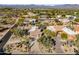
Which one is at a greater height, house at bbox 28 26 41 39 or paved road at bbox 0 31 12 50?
house at bbox 28 26 41 39

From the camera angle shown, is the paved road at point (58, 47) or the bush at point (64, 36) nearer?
the paved road at point (58, 47)

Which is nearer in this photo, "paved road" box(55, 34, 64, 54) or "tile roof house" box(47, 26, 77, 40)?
"paved road" box(55, 34, 64, 54)

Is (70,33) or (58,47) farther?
(70,33)

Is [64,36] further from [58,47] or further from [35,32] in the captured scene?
[35,32]

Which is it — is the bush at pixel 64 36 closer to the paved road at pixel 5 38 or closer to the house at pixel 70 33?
the house at pixel 70 33

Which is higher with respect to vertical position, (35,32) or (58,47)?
(35,32)

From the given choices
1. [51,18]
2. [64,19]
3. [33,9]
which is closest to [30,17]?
[33,9]

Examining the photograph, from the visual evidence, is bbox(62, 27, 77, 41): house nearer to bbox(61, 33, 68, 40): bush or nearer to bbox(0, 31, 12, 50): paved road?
bbox(61, 33, 68, 40): bush

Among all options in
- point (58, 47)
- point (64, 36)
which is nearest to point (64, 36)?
point (64, 36)

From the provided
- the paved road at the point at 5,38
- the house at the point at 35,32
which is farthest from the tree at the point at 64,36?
the paved road at the point at 5,38

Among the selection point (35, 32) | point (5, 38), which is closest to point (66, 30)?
point (35, 32)

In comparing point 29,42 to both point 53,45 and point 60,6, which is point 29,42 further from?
point 60,6

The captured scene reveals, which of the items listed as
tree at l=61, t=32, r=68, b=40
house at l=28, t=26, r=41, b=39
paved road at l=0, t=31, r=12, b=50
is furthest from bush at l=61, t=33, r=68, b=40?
paved road at l=0, t=31, r=12, b=50
